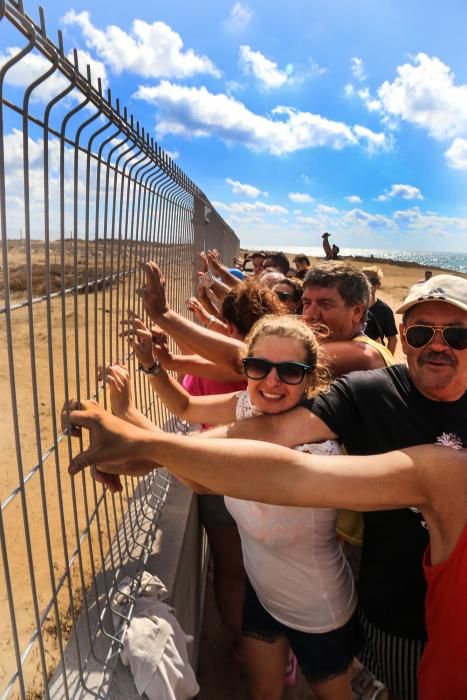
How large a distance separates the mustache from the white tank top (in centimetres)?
42

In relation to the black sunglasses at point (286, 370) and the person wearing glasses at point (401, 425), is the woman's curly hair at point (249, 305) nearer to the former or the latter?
the black sunglasses at point (286, 370)

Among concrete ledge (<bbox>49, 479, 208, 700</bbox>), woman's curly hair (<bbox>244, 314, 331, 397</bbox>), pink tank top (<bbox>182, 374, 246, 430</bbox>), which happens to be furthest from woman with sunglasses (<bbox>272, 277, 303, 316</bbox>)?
woman's curly hair (<bbox>244, 314, 331, 397</bbox>)

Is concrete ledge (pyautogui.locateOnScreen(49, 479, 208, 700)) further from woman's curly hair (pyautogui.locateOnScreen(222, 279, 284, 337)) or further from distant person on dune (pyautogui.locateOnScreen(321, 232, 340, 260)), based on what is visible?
distant person on dune (pyautogui.locateOnScreen(321, 232, 340, 260))

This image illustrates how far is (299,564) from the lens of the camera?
1.97m

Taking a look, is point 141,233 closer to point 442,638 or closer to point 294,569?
point 294,569

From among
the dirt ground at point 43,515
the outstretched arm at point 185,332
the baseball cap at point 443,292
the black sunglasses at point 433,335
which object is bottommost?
the dirt ground at point 43,515

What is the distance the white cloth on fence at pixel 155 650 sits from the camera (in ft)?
6.07

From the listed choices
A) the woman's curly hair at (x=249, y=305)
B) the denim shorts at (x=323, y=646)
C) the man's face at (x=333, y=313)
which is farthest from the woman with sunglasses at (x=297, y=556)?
the woman's curly hair at (x=249, y=305)

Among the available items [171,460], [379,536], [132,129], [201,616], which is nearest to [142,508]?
[201,616]

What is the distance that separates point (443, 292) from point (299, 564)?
112 cm

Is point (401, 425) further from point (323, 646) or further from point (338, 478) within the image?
Result: point (323, 646)

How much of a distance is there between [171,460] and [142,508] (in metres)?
1.60

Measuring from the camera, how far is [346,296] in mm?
2721

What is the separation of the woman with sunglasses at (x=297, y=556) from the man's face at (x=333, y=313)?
0.61 metres
